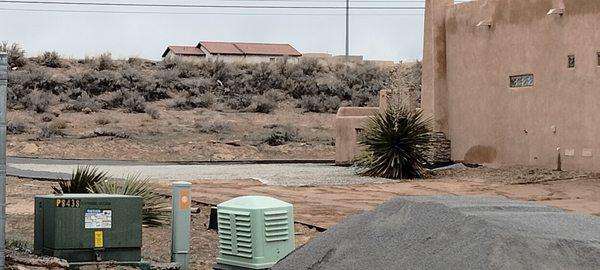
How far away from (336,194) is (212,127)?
26494 mm

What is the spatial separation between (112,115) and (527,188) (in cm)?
3154

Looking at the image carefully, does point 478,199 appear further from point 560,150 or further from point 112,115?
point 112,115

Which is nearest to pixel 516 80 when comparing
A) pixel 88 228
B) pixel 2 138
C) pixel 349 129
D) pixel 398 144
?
pixel 398 144

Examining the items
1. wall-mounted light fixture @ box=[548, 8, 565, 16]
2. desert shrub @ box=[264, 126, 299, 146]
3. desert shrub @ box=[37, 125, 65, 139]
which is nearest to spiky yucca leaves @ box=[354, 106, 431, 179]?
wall-mounted light fixture @ box=[548, 8, 565, 16]

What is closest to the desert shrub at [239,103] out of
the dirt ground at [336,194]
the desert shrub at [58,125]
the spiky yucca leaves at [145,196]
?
the desert shrub at [58,125]

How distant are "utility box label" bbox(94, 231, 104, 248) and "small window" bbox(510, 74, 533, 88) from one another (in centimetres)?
2027

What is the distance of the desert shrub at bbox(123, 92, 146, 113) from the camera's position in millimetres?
52969

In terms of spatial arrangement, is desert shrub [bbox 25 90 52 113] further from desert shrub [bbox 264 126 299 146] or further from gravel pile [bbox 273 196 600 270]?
gravel pile [bbox 273 196 600 270]

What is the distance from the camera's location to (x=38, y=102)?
51.7m

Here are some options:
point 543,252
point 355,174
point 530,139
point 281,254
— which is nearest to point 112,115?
point 355,174

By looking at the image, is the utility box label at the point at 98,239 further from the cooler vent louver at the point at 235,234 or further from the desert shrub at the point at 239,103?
the desert shrub at the point at 239,103

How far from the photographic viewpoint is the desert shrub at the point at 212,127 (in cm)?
4838

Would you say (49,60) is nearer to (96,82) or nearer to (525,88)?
(96,82)

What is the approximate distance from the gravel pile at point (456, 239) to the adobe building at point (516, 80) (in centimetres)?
1812
